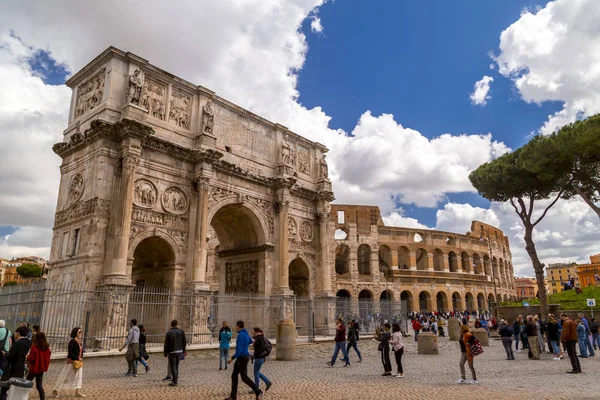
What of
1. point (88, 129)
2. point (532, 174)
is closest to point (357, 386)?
point (88, 129)

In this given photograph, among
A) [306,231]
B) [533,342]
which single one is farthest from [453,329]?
[306,231]

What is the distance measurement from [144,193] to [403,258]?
34971mm

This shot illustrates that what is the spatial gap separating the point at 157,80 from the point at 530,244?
21.7m

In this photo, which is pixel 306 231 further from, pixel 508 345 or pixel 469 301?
pixel 469 301

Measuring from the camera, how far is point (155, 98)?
17000mm

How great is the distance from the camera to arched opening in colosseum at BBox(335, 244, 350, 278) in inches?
1599

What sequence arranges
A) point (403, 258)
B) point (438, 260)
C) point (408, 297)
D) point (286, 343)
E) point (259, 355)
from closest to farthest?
point (259, 355)
point (286, 343)
point (408, 297)
point (403, 258)
point (438, 260)

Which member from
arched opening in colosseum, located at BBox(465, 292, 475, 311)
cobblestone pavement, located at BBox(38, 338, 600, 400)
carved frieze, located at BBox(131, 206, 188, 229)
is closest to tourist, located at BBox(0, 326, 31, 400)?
cobblestone pavement, located at BBox(38, 338, 600, 400)

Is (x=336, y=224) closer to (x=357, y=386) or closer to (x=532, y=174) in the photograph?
(x=532, y=174)

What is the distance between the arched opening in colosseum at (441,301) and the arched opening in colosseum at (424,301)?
1.03 meters

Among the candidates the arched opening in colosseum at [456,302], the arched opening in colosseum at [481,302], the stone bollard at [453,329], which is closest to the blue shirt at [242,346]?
the stone bollard at [453,329]

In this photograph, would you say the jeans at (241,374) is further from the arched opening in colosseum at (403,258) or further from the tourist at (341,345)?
the arched opening in colosseum at (403,258)

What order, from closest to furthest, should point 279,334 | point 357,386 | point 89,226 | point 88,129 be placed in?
point 357,386 < point 279,334 < point 89,226 < point 88,129

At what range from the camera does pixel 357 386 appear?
7809 millimetres
